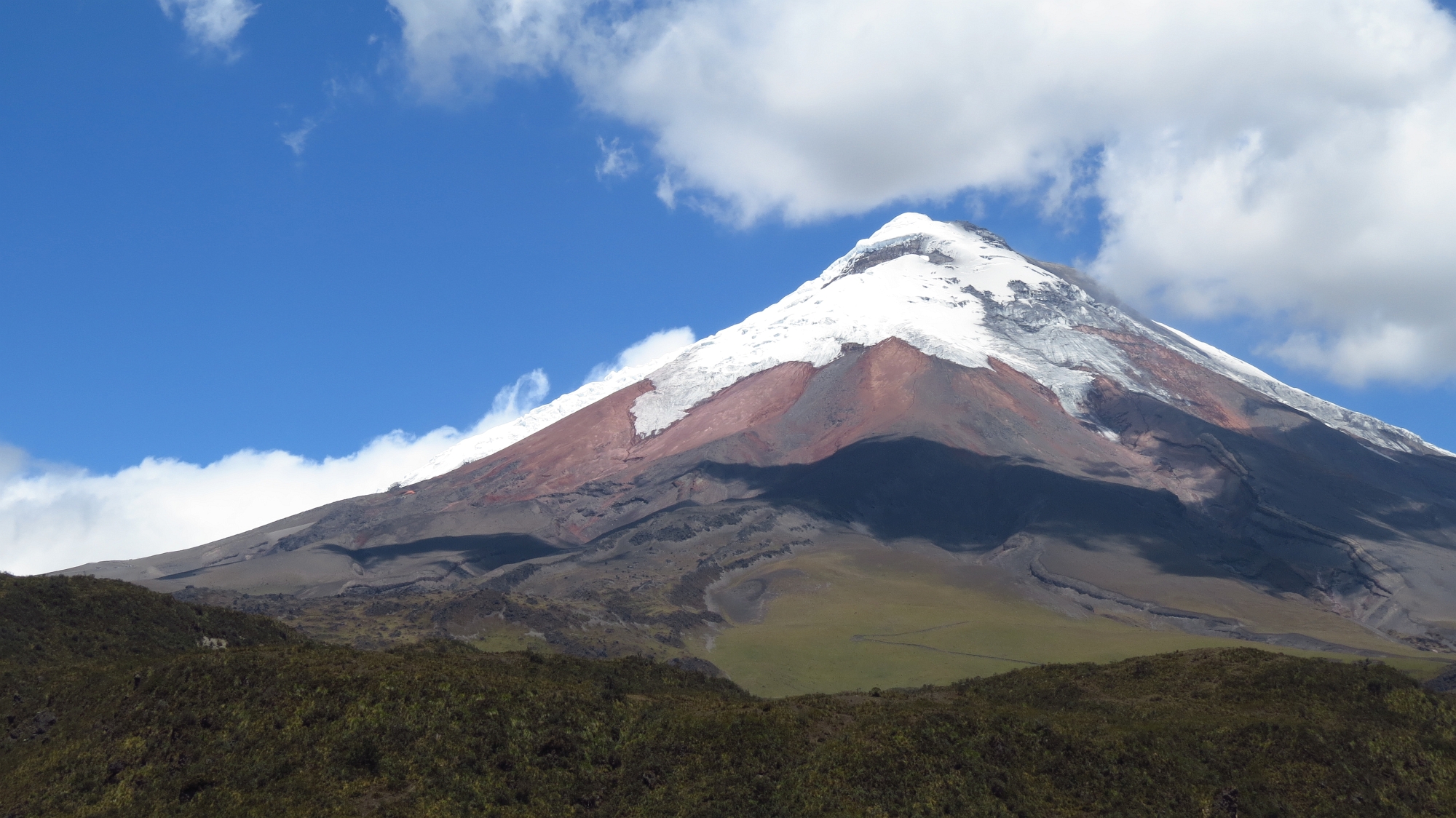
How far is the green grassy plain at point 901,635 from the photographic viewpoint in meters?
105

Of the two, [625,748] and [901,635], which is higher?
[625,748]

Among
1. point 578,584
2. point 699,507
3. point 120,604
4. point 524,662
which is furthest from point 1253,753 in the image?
point 699,507

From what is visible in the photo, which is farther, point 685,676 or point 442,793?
point 685,676

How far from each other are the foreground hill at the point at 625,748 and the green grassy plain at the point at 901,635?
54.2 meters

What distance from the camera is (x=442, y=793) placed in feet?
96.9

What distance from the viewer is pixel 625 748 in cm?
3356

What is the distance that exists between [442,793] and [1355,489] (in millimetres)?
203130

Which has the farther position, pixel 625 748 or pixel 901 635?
pixel 901 635

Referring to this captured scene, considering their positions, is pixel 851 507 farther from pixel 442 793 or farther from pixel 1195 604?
pixel 442 793

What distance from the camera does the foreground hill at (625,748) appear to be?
29812mm

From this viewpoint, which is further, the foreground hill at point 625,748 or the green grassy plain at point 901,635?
the green grassy plain at point 901,635

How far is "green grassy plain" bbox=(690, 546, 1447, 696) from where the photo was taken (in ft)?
343

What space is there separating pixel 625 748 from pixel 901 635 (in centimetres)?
9011

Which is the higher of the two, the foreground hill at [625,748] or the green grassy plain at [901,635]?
the foreground hill at [625,748]
